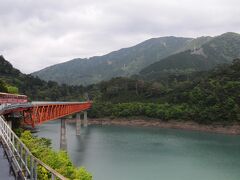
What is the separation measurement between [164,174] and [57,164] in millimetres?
21165

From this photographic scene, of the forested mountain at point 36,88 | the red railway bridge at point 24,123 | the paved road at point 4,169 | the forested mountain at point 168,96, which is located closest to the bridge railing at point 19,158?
the red railway bridge at point 24,123

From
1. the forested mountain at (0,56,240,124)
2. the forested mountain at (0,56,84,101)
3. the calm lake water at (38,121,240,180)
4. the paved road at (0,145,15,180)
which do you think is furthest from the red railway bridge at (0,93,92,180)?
the forested mountain at (0,56,84,101)

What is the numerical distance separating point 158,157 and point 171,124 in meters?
46.5

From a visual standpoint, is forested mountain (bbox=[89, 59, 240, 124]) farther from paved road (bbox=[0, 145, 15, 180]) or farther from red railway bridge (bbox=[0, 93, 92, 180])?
paved road (bbox=[0, 145, 15, 180])

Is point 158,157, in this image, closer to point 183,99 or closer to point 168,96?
point 183,99

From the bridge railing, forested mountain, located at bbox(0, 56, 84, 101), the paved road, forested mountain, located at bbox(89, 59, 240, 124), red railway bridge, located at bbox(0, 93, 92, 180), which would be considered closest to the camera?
the bridge railing

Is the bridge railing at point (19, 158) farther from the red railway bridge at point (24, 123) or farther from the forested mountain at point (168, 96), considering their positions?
the forested mountain at point (168, 96)

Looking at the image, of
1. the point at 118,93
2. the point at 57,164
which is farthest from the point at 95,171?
the point at 118,93

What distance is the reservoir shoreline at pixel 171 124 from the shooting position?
8734cm

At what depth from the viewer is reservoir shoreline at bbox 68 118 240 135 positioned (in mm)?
87338

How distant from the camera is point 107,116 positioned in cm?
11325

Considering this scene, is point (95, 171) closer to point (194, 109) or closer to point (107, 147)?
point (107, 147)

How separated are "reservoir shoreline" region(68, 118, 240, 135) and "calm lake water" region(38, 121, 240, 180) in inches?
295

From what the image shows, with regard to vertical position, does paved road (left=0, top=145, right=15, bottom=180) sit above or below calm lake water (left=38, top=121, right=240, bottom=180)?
above
